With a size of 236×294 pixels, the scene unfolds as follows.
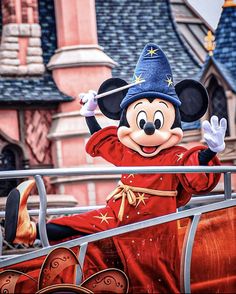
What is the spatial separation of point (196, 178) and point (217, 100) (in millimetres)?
10940

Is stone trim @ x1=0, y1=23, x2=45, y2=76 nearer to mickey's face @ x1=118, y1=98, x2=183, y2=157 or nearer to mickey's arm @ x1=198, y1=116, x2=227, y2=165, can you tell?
mickey's face @ x1=118, y1=98, x2=183, y2=157

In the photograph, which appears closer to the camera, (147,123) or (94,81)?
(147,123)

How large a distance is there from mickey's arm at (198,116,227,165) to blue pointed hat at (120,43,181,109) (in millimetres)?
396

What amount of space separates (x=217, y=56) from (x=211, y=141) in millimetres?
11376

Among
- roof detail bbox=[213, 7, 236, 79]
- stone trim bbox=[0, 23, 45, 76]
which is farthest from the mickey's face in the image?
roof detail bbox=[213, 7, 236, 79]

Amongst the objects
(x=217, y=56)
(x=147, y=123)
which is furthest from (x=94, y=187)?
(x=147, y=123)

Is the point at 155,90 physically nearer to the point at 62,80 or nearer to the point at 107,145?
the point at 107,145

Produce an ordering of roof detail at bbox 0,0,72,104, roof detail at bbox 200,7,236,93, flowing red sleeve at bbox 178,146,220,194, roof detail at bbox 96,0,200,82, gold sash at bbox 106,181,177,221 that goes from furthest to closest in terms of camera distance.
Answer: roof detail at bbox 96,0,200,82, roof detail at bbox 200,7,236,93, roof detail at bbox 0,0,72,104, gold sash at bbox 106,181,177,221, flowing red sleeve at bbox 178,146,220,194

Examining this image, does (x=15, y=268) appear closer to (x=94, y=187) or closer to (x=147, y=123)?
(x=147, y=123)

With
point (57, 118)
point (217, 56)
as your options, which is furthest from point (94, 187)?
point (217, 56)

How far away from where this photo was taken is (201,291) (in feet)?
25.7

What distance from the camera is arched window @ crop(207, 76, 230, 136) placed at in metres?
18.8

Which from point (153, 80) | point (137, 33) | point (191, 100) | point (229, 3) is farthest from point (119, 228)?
point (137, 33)

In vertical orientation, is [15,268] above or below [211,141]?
below
